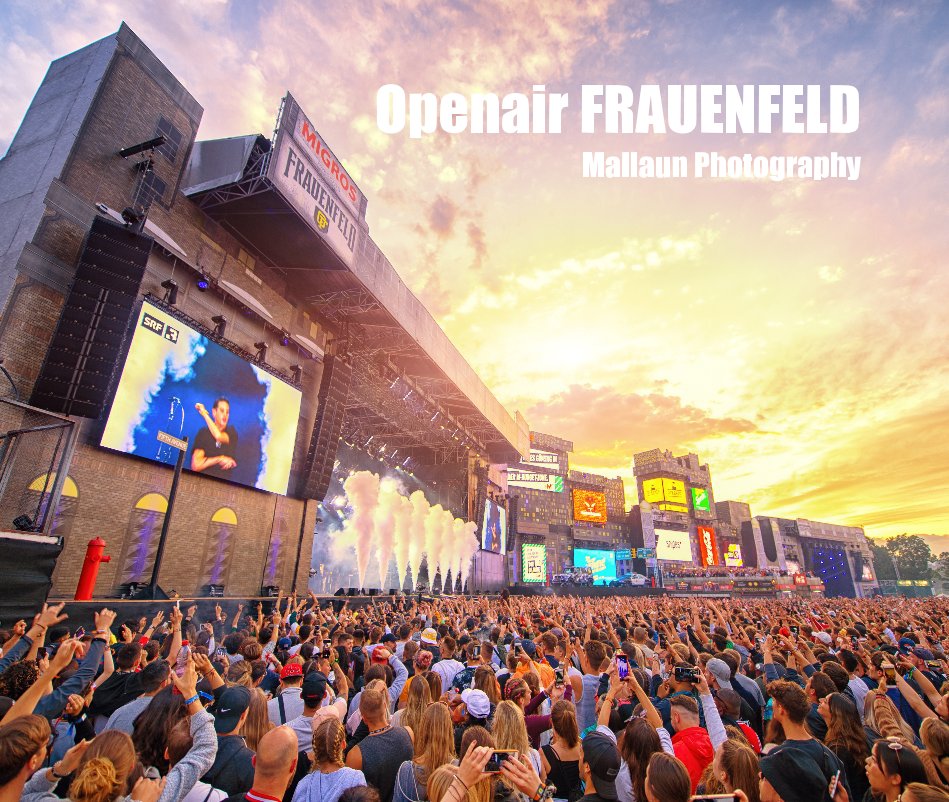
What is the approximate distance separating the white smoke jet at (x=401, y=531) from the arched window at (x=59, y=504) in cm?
2006

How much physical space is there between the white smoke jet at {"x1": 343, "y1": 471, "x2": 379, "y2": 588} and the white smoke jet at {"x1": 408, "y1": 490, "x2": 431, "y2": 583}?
11.4 ft

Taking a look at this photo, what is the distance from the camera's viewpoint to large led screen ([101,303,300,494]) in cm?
1522

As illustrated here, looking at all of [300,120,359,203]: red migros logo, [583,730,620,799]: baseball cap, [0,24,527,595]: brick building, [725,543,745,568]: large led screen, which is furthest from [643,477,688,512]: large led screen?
[583,730,620,799]: baseball cap

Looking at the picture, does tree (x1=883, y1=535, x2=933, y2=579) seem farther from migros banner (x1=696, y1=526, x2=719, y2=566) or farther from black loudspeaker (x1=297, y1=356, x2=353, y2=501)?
black loudspeaker (x1=297, y1=356, x2=353, y2=501)

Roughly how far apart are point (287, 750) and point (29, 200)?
1860 cm

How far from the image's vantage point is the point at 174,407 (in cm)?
1644

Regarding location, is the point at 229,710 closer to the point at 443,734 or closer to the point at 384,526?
the point at 443,734

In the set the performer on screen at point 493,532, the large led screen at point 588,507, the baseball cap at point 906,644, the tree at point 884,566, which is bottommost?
the baseball cap at point 906,644

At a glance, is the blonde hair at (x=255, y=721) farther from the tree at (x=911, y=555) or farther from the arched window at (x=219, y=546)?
the tree at (x=911, y=555)

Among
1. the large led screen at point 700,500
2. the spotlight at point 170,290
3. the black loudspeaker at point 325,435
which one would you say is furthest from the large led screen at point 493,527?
the large led screen at point 700,500

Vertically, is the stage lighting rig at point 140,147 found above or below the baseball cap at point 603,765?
above

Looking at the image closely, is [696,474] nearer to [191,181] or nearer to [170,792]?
[191,181]

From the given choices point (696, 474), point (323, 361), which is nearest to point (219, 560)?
point (323, 361)

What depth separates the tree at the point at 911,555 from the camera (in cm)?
12544
